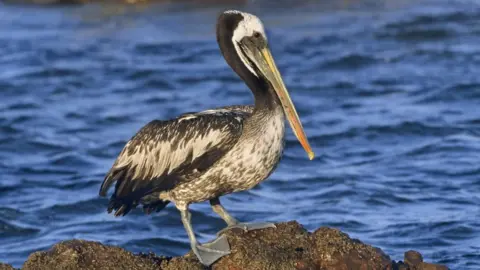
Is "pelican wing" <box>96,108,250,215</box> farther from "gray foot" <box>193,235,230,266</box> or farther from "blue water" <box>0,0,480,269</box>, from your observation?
"blue water" <box>0,0,480,269</box>

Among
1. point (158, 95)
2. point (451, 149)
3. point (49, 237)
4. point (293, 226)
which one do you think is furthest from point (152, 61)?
point (293, 226)

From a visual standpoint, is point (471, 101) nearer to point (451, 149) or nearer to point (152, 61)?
point (451, 149)

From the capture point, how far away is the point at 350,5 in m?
21.3

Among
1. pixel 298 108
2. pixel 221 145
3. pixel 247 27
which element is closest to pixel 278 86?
pixel 247 27

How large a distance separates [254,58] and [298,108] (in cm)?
824

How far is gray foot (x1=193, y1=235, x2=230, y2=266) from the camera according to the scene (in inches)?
264

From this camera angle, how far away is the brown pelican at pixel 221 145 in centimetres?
736

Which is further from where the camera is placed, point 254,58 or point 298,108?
point 298,108

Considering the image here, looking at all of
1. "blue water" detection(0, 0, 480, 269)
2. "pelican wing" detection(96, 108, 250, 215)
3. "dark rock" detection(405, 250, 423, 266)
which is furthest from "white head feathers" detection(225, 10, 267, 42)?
"blue water" detection(0, 0, 480, 269)

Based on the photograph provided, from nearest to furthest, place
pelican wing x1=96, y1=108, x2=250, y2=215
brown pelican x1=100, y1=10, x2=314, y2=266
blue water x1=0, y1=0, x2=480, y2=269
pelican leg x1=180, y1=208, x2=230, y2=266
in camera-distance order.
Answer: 1. pelican leg x1=180, y1=208, x2=230, y2=266
2. brown pelican x1=100, y1=10, x2=314, y2=266
3. pelican wing x1=96, y1=108, x2=250, y2=215
4. blue water x1=0, y1=0, x2=480, y2=269

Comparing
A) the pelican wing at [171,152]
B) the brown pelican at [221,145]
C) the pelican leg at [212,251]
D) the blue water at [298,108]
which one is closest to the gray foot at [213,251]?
the pelican leg at [212,251]

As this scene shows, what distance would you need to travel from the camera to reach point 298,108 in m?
15.9

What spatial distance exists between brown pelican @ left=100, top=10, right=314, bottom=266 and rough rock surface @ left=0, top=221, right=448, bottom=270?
53cm

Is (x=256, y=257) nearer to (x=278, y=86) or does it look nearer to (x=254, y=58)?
(x=278, y=86)
